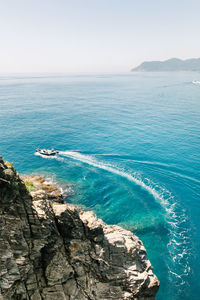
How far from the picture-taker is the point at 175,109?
5468 inches

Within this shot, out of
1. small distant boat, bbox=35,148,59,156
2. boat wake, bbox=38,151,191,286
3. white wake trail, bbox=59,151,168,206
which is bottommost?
boat wake, bbox=38,151,191,286

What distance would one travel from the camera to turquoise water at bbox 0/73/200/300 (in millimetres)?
42938

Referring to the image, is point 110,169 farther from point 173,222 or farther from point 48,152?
point 48,152

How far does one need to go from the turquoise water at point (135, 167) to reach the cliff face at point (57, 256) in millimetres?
12141

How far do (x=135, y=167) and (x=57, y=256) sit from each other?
51784mm

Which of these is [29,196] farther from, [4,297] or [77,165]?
[77,165]

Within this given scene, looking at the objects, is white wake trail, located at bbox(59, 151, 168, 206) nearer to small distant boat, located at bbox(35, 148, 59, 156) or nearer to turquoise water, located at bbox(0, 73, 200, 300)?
turquoise water, located at bbox(0, 73, 200, 300)

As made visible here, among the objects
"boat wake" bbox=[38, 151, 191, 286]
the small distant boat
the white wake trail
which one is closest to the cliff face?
"boat wake" bbox=[38, 151, 191, 286]

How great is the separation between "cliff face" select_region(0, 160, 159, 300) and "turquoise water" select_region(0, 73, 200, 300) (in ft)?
39.8

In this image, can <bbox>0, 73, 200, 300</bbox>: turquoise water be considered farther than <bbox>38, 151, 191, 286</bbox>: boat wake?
Yes

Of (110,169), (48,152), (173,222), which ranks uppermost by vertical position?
(48,152)

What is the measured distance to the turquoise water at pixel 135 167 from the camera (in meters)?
42.9

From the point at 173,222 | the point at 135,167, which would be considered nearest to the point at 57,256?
the point at 173,222

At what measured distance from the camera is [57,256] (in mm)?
23156
